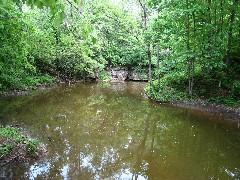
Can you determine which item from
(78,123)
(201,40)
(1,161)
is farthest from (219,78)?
(1,161)

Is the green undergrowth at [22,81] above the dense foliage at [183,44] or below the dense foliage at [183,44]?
below

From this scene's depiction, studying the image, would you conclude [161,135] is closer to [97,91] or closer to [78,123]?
[78,123]

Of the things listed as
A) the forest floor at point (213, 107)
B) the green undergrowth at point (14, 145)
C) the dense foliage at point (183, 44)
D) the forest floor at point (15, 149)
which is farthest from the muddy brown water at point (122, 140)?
the dense foliage at point (183, 44)

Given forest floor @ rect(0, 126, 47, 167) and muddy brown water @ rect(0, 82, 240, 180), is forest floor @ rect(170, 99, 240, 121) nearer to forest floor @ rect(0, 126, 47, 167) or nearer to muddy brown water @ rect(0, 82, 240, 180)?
muddy brown water @ rect(0, 82, 240, 180)

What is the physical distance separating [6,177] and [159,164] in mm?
4664

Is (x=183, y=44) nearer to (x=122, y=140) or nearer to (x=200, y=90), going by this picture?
(x=200, y=90)

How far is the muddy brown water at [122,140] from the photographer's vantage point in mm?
7637

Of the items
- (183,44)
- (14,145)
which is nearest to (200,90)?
(183,44)

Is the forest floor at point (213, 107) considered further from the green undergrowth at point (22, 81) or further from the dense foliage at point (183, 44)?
the green undergrowth at point (22, 81)

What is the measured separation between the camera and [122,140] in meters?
10.3

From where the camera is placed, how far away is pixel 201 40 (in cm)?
1551

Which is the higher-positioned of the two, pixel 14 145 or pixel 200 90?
pixel 200 90

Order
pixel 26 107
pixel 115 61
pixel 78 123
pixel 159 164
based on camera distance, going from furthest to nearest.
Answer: pixel 115 61
pixel 26 107
pixel 78 123
pixel 159 164

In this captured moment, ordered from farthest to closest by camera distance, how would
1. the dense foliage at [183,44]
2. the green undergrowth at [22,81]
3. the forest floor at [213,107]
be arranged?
1. the green undergrowth at [22,81]
2. the forest floor at [213,107]
3. the dense foliage at [183,44]
